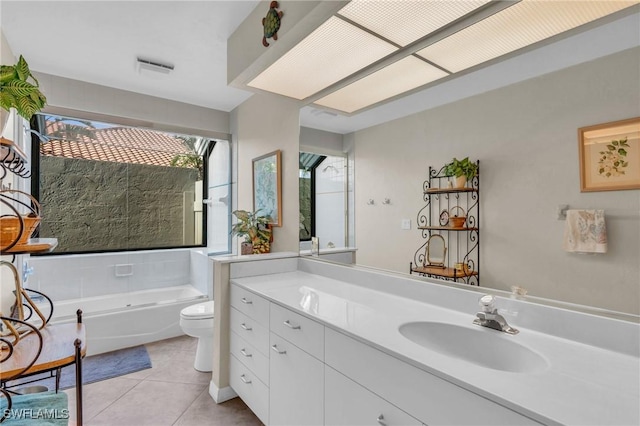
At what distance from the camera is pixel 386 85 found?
1688 mm

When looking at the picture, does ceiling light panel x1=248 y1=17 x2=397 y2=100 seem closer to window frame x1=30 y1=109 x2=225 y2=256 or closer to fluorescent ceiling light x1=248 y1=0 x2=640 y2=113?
fluorescent ceiling light x1=248 y1=0 x2=640 y2=113

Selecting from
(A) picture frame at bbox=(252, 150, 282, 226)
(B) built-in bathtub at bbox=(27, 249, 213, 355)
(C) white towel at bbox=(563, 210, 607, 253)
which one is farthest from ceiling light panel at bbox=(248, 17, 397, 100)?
(B) built-in bathtub at bbox=(27, 249, 213, 355)

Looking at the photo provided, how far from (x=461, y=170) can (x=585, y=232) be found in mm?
455

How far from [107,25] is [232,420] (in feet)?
8.57

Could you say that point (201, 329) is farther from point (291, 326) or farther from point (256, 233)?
point (291, 326)

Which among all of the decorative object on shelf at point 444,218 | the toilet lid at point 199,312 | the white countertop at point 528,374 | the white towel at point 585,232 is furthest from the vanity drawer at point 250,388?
the white towel at point 585,232

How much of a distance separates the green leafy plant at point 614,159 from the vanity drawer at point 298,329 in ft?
3.49

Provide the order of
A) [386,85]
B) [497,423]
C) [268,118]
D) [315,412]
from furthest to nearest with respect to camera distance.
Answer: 1. [268,118]
2. [386,85]
3. [315,412]
4. [497,423]

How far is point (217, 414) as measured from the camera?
74.5 inches

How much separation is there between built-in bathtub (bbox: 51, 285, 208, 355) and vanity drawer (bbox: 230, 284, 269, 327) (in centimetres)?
148

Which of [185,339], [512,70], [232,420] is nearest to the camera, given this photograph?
[512,70]

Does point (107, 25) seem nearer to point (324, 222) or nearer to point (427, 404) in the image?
point (324, 222)

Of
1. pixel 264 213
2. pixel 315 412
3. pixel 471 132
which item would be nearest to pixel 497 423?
pixel 315 412

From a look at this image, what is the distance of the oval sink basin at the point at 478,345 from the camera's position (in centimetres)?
99
